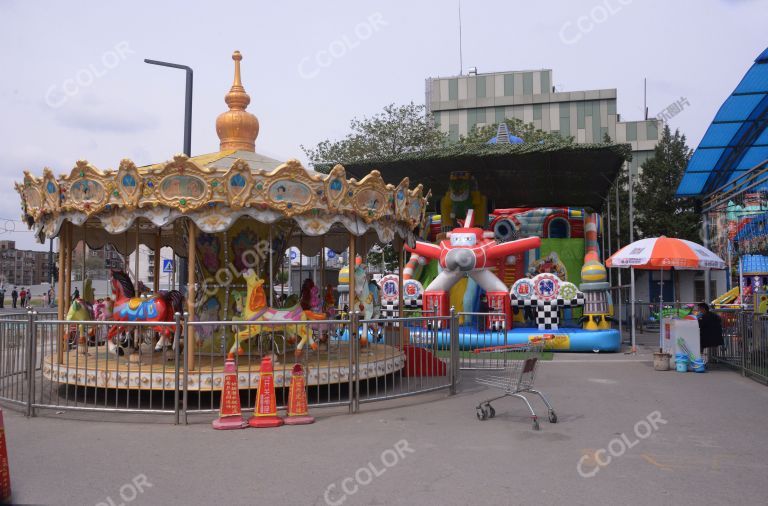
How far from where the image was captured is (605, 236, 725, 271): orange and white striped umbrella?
13492mm

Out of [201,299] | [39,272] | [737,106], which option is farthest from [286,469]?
[39,272]

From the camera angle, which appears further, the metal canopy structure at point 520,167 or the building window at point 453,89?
the building window at point 453,89

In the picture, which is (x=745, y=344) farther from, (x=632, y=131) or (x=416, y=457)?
(x=632, y=131)

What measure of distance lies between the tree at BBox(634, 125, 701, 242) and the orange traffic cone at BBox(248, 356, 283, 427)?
27424 millimetres

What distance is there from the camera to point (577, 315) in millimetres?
20250

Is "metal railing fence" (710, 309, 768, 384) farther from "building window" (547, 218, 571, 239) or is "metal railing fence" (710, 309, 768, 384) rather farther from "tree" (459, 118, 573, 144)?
"tree" (459, 118, 573, 144)

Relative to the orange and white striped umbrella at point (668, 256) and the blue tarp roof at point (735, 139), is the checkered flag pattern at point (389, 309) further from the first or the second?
the blue tarp roof at point (735, 139)

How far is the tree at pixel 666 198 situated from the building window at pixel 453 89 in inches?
1316

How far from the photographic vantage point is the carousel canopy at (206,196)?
9.04 m

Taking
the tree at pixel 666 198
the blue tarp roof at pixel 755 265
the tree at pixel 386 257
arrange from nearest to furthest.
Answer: the blue tarp roof at pixel 755 265, the tree at pixel 666 198, the tree at pixel 386 257

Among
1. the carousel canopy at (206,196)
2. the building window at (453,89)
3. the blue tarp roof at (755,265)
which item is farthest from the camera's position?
the building window at (453,89)

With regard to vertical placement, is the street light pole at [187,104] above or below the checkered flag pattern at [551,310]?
above

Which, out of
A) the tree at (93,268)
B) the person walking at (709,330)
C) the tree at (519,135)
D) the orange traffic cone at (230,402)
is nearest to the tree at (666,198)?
the tree at (519,135)

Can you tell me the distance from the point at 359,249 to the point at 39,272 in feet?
324
